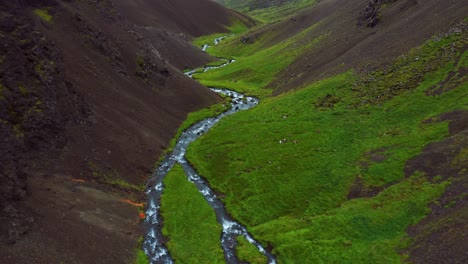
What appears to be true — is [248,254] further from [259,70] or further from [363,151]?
[259,70]

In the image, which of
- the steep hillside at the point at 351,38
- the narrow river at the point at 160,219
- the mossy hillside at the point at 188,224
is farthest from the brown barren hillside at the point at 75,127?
the steep hillside at the point at 351,38

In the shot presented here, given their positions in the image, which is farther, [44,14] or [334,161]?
[44,14]

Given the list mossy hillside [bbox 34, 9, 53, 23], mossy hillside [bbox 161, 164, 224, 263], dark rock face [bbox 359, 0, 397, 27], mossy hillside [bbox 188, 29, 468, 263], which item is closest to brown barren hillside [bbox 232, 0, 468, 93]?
dark rock face [bbox 359, 0, 397, 27]

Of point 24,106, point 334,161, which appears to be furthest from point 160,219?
point 334,161

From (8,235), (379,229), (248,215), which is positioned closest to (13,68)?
(8,235)

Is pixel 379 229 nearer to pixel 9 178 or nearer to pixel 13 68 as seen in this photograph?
pixel 9 178
